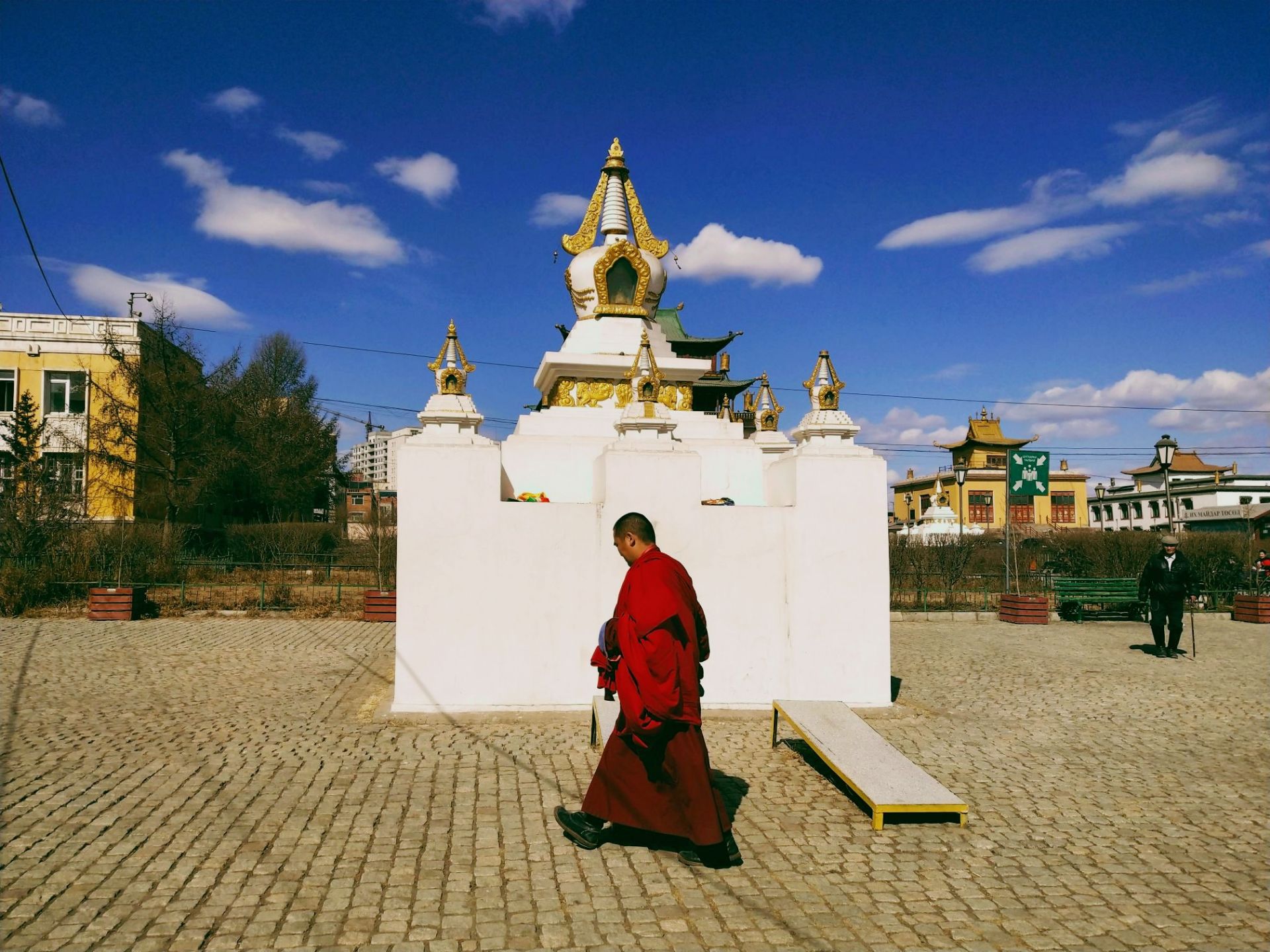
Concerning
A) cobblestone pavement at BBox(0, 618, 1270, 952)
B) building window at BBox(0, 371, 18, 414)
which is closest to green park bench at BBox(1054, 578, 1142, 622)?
cobblestone pavement at BBox(0, 618, 1270, 952)

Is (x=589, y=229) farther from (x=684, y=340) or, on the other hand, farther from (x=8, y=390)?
(x=8, y=390)

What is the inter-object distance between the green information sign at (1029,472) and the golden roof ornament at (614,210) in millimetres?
11912

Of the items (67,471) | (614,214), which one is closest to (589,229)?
(614,214)

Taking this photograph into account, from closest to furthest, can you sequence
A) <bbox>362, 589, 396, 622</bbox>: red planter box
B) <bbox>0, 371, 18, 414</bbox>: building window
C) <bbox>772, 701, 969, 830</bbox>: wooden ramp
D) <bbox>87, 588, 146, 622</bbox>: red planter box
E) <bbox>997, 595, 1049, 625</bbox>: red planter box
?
<bbox>772, 701, 969, 830</bbox>: wooden ramp, <bbox>87, 588, 146, 622</bbox>: red planter box, <bbox>362, 589, 396, 622</bbox>: red planter box, <bbox>997, 595, 1049, 625</bbox>: red planter box, <bbox>0, 371, 18, 414</bbox>: building window

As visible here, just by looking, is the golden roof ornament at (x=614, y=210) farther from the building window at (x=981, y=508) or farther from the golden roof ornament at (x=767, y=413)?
the building window at (x=981, y=508)

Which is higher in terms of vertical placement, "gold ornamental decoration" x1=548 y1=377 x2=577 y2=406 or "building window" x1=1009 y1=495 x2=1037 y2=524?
"gold ornamental decoration" x1=548 y1=377 x2=577 y2=406

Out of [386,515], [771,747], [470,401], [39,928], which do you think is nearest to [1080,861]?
[771,747]

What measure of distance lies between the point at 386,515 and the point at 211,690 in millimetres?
20052

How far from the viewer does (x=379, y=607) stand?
17734 mm

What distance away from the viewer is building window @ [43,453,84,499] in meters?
22.7

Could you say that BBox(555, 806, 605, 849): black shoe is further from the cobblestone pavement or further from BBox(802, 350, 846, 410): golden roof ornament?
BBox(802, 350, 846, 410): golden roof ornament

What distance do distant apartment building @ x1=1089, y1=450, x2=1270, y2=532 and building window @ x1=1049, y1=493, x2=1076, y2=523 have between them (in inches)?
105

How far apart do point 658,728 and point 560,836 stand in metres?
1.21

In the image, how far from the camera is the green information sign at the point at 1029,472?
19719 mm
